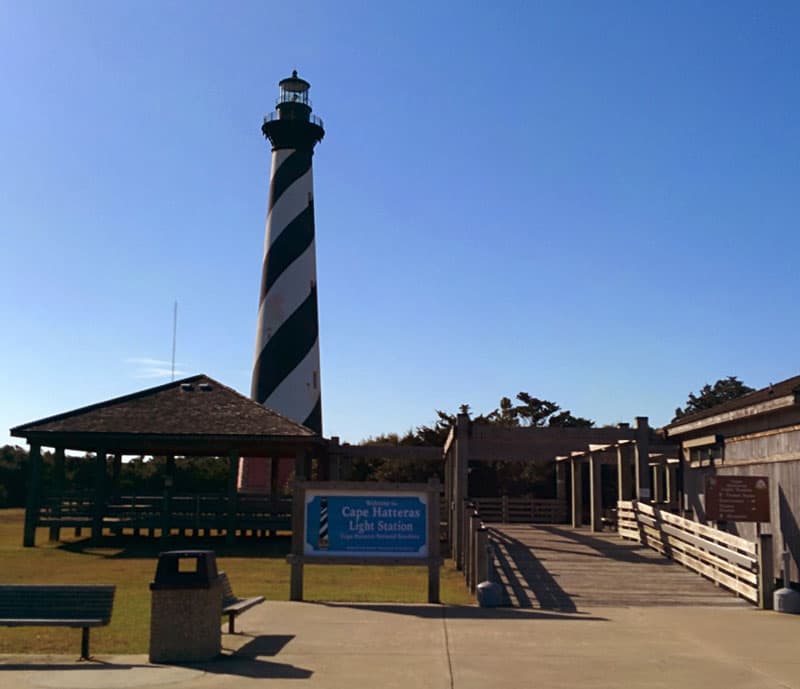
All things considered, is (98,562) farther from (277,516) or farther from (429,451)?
(429,451)

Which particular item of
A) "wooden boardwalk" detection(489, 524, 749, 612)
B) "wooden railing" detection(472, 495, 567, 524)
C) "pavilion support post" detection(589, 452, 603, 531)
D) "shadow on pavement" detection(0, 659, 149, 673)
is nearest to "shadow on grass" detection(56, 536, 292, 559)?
"wooden boardwalk" detection(489, 524, 749, 612)

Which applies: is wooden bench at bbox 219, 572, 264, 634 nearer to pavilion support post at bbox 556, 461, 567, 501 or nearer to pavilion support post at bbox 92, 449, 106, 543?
pavilion support post at bbox 92, 449, 106, 543

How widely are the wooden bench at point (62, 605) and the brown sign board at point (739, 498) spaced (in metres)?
9.61

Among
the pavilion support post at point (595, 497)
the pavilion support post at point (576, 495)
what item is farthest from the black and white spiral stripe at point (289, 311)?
the pavilion support post at point (595, 497)

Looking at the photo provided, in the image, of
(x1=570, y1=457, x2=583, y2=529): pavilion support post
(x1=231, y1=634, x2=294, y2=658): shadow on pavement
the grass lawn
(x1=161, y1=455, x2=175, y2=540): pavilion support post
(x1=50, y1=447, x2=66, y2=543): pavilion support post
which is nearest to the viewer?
(x1=231, y1=634, x2=294, y2=658): shadow on pavement

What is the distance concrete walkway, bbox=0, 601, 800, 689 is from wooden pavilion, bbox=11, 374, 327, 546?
13.0 meters

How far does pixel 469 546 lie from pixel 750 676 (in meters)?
8.13

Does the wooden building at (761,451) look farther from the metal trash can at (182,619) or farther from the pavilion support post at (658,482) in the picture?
the metal trash can at (182,619)

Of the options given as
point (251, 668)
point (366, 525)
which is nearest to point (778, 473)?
point (366, 525)

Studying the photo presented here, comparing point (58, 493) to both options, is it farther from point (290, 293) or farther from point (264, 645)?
point (264, 645)

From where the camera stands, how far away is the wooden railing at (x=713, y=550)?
13172 mm

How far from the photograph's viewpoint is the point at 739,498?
1482 centimetres

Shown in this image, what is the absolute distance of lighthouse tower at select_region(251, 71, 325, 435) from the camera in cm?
3394

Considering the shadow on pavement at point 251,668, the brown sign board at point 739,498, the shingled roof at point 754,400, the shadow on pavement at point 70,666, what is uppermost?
the shingled roof at point 754,400
